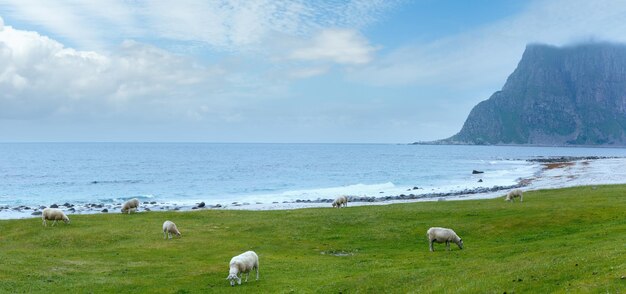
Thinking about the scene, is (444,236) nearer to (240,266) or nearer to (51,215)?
(240,266)

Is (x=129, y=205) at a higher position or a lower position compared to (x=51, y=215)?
lower

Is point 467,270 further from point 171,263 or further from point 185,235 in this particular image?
point 185,235

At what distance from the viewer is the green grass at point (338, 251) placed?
925 inches

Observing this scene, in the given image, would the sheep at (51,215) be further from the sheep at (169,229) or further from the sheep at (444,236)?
the sheep at (444,236)

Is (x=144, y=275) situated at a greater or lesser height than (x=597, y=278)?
lesser

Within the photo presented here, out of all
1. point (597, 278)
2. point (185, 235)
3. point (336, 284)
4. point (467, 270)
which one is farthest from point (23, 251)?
point (597, 278)

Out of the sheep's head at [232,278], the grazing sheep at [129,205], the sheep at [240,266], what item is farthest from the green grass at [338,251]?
the grazing sheep at [129,205]

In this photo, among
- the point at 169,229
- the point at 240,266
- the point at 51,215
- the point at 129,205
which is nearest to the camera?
the point at 240,266

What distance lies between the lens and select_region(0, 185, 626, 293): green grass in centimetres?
2348

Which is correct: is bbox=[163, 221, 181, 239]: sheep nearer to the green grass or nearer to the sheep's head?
the green grass

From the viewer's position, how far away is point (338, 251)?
3859cm

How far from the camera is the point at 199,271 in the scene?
30531 mm

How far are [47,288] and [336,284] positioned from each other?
1569 cm

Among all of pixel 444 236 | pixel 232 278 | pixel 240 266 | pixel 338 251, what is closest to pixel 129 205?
pixel 338 251
